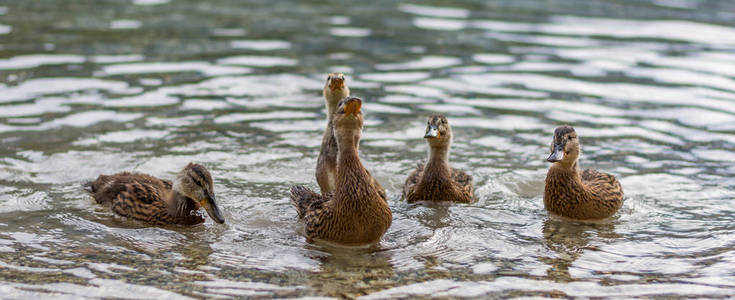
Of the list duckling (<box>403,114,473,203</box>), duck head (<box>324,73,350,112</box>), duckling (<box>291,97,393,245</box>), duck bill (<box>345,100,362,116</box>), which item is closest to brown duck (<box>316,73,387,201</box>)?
duck head (<box>324,73,350,112</box>)

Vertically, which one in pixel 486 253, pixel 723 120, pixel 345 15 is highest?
pixel 345 15

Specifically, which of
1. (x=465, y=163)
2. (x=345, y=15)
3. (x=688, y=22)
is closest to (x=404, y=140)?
(x=465, y=163)

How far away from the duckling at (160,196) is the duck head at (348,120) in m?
1.33

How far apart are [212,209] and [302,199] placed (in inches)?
36.2

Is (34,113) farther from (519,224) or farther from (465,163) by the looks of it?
(519,224)

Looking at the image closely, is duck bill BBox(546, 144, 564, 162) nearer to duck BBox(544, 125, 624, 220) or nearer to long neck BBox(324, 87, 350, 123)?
duck BBox(544, 125, 624, 220)

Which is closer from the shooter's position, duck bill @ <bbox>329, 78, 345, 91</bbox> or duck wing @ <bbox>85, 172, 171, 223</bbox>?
duck wing @ <bbox>85, 172, 171, 223</bbox>

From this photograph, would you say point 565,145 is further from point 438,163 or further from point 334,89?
point 334,89

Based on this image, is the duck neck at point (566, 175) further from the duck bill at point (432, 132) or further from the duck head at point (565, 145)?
the duck bill at point (432, 132)

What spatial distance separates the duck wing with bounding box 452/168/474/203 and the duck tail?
5.45 feet

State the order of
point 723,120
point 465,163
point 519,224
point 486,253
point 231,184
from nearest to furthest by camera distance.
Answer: point 486,253
point 519,224
point 231,184
point 465,163
point 723,120

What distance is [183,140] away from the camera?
11188 mm

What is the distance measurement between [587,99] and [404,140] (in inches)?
137

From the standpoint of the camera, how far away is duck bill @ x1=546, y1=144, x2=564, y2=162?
8375mm
